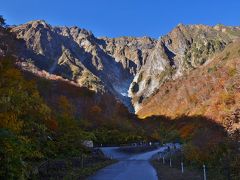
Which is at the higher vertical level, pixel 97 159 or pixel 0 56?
pixel 0 56

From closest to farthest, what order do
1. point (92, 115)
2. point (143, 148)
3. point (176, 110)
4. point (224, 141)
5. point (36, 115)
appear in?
1. point (36, 115)
2. point (224, 141)
3. point (143, 148)
4. point (92, 115)
5. point (176, 110)

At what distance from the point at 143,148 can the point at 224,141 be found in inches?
1874

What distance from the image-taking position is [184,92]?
568ft

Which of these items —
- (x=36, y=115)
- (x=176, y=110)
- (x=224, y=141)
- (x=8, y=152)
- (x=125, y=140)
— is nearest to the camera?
(x=8, y=152)

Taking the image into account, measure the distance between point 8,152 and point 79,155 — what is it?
20.3 metres

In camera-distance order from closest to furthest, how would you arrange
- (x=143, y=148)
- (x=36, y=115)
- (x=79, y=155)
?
(x=36, y=115), (x=79, y=155), (x=143, y=148)

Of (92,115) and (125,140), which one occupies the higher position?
(92,115)

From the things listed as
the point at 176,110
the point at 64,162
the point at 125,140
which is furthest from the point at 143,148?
the point at 176,110

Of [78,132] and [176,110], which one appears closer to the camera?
[78,132]

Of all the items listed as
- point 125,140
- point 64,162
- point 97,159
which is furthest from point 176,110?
point 64,162

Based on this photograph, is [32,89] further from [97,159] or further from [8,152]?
[97,159]

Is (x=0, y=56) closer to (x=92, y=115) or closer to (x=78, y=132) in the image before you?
(x=78, y=132)

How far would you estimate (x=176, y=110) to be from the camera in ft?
557

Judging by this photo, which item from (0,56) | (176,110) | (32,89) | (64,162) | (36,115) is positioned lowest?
(64,162)
